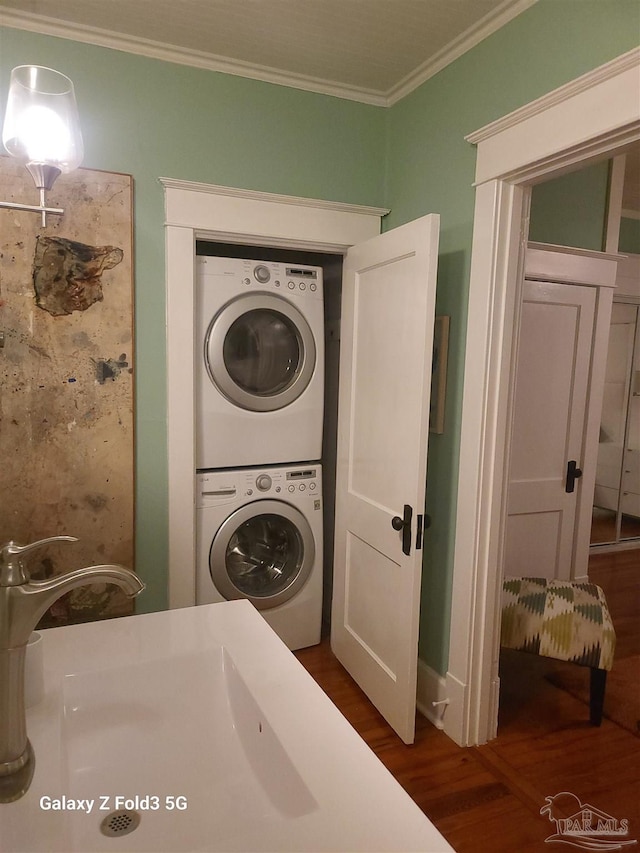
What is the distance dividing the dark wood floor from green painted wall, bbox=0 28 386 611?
3.57 ft

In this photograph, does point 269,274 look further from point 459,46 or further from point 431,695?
point 431,695

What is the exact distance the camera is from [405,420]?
6.93 feet

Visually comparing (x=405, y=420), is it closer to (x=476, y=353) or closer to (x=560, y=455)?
(x=476, y=353)

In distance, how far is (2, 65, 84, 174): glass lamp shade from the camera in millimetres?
1094

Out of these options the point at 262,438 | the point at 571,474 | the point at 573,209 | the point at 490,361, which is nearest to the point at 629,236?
the point at 573,209

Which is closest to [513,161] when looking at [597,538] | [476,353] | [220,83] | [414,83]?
[476,353]

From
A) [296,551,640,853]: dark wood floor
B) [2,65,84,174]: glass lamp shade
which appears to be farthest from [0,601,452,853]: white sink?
[296,551,640,853]: dark wood floor

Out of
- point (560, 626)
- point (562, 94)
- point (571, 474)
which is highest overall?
point (562, 94)

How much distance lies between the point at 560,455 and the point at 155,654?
2.68m

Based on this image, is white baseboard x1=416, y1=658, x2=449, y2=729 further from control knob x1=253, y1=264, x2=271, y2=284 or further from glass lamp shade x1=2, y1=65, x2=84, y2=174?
glass lamp shade x1=2, y1=65, x2=84, y2=174

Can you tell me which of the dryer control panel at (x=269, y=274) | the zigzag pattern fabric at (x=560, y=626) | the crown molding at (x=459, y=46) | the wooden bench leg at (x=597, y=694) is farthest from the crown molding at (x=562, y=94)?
the wooden bench leg at (x=597, y=694)

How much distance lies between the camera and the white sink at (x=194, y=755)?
0.77 m

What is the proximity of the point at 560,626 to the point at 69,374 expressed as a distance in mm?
2099

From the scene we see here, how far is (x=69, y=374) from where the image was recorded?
2.16 meters
